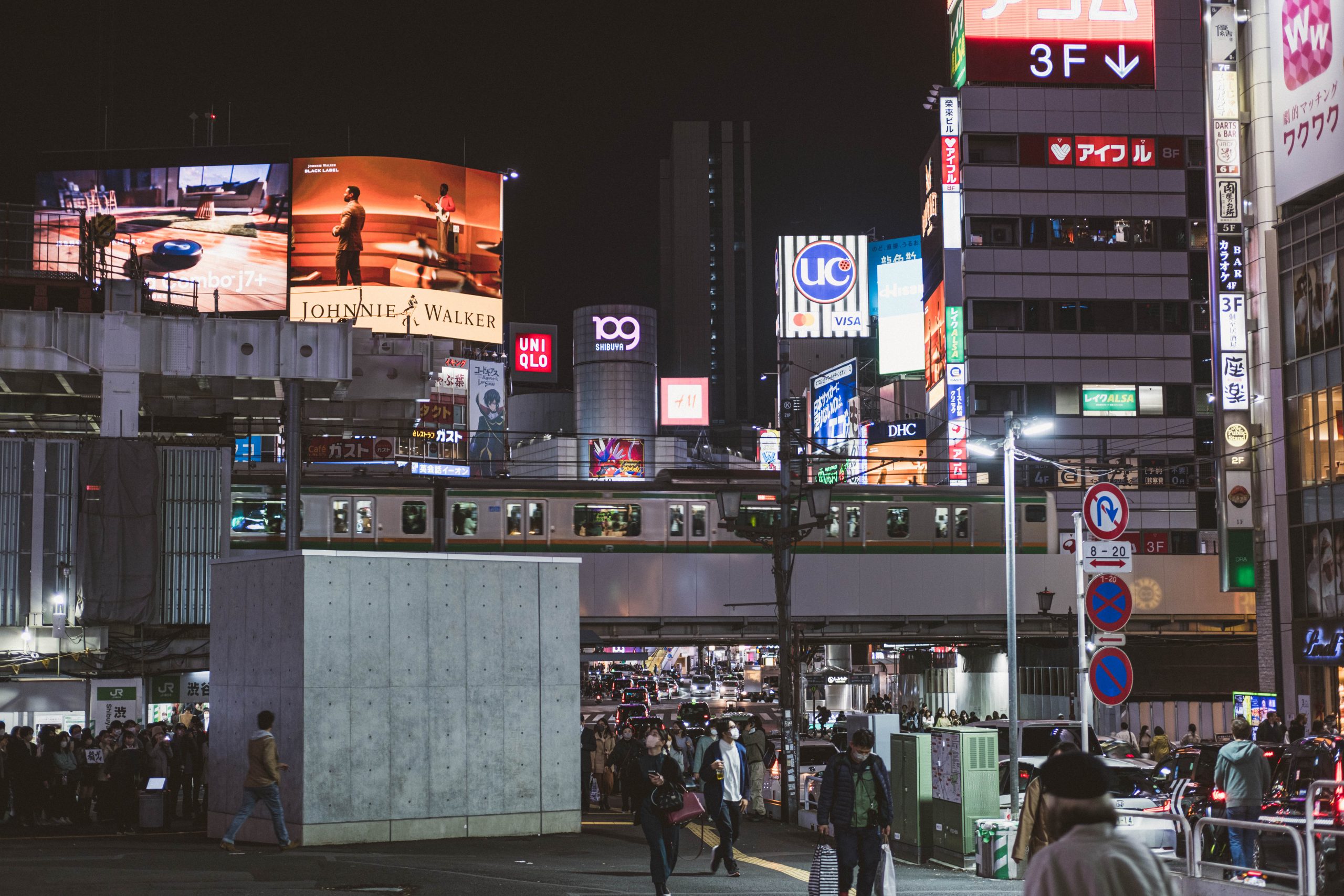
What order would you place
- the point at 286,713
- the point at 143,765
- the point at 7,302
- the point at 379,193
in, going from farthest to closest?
the point at 379,193, the point at 7,302, the point at 143,765, the point at 286,713

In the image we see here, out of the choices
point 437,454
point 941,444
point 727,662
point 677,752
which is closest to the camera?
point 677,752

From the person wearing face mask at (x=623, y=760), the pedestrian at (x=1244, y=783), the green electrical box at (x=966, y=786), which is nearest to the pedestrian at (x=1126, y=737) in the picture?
the person wearing face mask at (x=623, y=760)

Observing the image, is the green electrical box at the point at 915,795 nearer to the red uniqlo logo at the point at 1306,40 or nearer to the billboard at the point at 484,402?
the red uniqlo logo at the point at 1306,40

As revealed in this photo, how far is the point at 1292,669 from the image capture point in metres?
37.8

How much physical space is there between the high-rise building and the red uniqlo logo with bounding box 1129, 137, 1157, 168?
10442 cm

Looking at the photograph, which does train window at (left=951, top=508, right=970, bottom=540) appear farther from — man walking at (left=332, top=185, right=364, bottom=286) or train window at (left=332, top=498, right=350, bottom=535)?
man walking at (left=332, top=185, right=364, bottom=286)

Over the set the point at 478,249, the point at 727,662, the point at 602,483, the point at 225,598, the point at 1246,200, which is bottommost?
the point at 727,662

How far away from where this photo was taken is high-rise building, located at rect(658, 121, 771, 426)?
170625 millimetres

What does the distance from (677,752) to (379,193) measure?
4130cm

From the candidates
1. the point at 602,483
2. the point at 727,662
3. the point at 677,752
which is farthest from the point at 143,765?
the point at 727,662

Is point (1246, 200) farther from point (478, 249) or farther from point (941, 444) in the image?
point (478, 249)

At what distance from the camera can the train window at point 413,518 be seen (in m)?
37.6

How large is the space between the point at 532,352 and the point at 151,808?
100289 millimetres

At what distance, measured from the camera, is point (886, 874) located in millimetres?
11344
